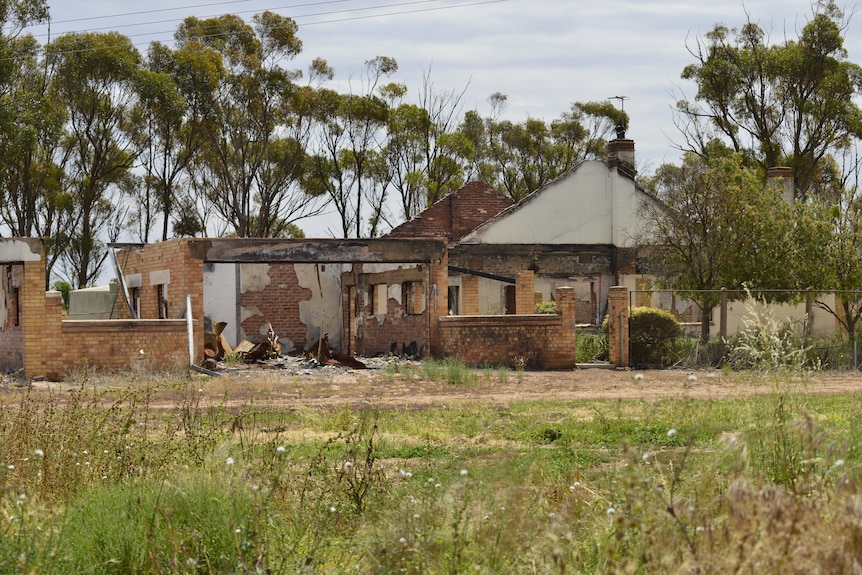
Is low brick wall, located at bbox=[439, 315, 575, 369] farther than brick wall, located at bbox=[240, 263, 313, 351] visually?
No

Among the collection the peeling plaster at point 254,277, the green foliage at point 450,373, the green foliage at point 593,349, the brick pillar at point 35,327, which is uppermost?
the peeling plaster at point 254,277

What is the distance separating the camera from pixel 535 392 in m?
19.6

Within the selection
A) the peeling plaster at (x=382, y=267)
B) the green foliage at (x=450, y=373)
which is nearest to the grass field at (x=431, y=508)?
the green foliage at (x=450, y=373)

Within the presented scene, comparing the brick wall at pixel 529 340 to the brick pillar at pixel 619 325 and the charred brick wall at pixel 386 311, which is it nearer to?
the brick pillar at pixel 619 325

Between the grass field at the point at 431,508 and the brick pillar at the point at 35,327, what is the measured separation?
48.7ft

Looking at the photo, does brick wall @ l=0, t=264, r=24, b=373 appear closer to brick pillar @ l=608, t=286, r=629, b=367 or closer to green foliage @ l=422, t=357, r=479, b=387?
green foliage @ l=422, t=357, r=479, b=387

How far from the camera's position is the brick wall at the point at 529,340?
26.9m

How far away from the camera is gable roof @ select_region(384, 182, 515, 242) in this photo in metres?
40.6

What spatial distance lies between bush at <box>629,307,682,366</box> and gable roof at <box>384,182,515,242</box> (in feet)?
46.1

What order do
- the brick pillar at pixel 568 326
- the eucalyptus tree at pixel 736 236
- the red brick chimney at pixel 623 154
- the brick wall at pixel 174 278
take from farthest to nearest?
the red brick chimney at pixel 623 154, the eucalyptus tree at pixel 736 236, the brick wall at pixel 174 278, the brick pillar at pixel 568 326

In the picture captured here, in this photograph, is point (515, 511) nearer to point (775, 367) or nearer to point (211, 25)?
point (775, 367)

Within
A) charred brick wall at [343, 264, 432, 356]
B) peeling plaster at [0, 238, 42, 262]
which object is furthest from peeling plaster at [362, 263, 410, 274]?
peeling plaster at [0, 238, 42, 262]

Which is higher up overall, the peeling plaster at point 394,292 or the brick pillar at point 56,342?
the peeling plaster at point 394,292

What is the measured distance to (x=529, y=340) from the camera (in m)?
26.9
